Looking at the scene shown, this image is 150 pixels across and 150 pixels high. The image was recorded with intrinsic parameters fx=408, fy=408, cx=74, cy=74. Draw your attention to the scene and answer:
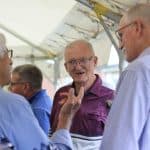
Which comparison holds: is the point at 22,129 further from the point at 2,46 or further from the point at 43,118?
the point at 43,118

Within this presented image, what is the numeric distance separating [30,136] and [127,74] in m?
0.41

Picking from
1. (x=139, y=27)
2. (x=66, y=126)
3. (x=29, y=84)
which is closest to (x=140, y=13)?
(x=139, y=27)

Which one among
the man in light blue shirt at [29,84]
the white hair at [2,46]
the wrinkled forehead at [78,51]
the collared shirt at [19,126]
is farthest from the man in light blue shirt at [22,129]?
the man in light blue shirt at [29,84]

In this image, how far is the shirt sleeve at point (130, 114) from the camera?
3.99 ft

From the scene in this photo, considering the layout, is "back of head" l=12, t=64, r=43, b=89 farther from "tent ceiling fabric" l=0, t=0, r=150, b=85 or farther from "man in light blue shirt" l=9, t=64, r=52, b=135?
"tent ceiling fabric" l=0, t=0, r=150, b=85

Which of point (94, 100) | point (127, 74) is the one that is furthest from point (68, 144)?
point (94, 100)

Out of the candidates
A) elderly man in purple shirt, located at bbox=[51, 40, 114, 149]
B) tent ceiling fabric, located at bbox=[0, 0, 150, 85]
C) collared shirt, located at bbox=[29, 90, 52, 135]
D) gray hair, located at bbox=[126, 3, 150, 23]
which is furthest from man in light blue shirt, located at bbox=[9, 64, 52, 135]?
gray hair, located at bbox=[126, 3, 150, 23]

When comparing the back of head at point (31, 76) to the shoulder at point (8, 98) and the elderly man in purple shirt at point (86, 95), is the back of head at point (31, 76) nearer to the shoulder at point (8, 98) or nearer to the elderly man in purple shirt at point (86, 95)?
the elderly man in purple shirt at point (86, 95)

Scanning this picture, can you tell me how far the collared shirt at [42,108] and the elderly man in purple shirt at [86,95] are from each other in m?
0.07

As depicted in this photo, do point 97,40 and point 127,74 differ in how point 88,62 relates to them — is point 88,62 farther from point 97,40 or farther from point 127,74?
point 97,40

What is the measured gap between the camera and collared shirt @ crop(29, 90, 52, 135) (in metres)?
2.22

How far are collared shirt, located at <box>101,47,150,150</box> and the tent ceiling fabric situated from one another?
5.80 feet

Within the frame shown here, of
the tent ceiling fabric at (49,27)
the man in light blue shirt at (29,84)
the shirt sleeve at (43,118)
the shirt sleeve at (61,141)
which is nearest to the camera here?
the shirt sleeve at (61,141)

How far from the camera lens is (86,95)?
205 centimetres
